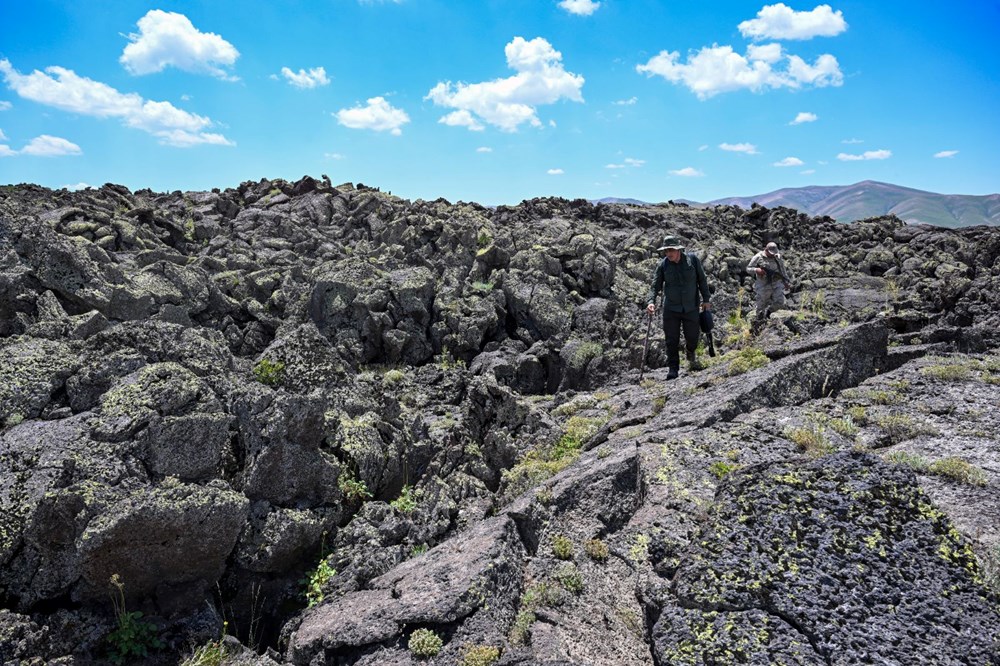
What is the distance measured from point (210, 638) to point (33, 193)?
113ft

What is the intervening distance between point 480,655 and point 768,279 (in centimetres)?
1438

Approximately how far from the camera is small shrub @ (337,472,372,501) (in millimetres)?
9859

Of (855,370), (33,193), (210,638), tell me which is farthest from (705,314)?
(33,193)

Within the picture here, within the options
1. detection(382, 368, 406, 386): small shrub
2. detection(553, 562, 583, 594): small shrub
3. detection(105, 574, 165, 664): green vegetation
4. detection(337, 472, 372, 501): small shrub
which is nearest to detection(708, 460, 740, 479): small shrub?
detection(553, 562, 583, 594): small shrub

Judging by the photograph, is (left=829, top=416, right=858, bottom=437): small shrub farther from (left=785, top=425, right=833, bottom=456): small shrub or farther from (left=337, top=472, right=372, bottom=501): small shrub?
(left=337, top=472, right=372, bottom=501): small shrub

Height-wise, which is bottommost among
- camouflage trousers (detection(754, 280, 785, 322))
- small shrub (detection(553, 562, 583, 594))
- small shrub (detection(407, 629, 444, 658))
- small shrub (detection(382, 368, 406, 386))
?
small shrub (detection(407, 629, 444, 658))

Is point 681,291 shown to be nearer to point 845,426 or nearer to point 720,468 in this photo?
point 845,426

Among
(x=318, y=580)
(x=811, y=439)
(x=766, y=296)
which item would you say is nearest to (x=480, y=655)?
(x=318, y=580)

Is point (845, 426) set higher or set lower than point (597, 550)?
higher

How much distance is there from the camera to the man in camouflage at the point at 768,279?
16203 mm

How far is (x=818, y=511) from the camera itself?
17.7 feet

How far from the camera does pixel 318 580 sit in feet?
27.7

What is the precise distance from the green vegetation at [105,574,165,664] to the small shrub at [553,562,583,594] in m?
A: 5.17

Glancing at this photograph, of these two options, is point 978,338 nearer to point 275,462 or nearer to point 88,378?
point 275,462
